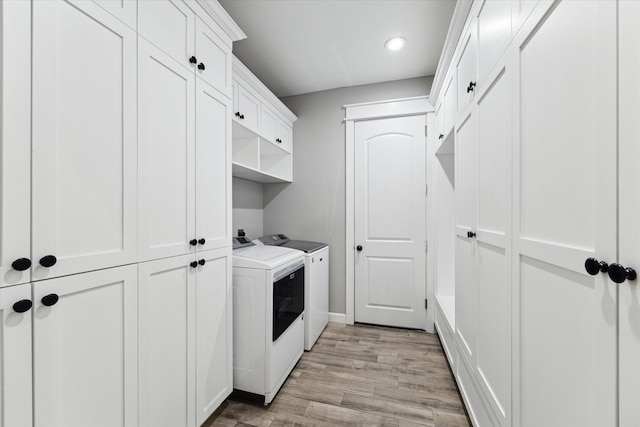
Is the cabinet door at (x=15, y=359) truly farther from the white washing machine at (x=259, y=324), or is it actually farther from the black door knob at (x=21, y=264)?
the white washing machine at (x=259, y=324)

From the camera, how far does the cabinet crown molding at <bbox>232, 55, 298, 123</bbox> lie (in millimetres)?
1943

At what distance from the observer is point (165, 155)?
46.4 inches

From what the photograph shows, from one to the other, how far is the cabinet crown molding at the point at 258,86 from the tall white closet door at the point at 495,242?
1620 millimetres

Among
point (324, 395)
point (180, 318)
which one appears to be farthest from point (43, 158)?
point (324, 395)

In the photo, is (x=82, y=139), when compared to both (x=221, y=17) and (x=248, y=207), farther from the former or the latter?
(x=248, y=207)

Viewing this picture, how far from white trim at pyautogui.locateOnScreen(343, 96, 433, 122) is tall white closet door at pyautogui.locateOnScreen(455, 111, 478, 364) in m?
1.07

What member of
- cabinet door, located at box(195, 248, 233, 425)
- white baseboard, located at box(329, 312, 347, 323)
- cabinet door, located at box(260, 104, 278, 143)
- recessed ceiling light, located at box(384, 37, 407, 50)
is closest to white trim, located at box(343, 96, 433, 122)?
recessed ceiling light, located at box(384, 37, 407, 50)

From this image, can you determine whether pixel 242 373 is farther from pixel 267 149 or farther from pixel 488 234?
pixel 267 149

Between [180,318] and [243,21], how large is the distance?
2.06 metres

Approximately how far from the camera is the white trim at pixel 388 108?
2.70 metres

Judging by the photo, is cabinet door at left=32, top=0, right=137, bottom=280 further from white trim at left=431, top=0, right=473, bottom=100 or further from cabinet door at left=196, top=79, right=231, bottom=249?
white trim at left=431, top=0, right=473, bottom=100

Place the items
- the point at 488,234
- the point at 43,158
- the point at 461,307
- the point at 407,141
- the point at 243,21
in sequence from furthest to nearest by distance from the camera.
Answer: the point at 407,141 → the point at 243,21 → the point at 461,307 → the point at 488,234 → the point at 43,158

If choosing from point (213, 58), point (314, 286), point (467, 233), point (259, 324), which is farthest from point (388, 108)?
point (259, 324)

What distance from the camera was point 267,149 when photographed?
2.84m
